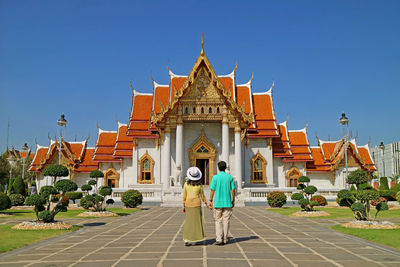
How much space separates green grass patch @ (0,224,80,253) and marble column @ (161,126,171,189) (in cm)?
1533

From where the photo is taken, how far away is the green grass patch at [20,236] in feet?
27.4

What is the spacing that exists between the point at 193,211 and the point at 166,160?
19424mm

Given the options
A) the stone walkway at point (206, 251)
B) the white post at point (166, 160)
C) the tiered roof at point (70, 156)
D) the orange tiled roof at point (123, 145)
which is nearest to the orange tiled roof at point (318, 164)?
the white post at point (166, 160)

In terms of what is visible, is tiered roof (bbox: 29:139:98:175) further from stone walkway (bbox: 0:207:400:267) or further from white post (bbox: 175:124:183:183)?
stone walkway (bbox: 0:207:400:267)

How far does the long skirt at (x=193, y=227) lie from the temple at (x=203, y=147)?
17.0 metres

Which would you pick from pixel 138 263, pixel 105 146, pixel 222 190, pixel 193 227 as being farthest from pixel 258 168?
pixel 138 263

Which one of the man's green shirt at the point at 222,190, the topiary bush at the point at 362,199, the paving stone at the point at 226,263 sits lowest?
A: the paving stone at the point at 226,263

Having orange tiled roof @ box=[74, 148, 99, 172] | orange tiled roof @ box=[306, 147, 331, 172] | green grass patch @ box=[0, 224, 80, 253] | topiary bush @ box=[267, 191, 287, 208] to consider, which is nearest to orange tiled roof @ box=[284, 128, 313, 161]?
orange tiled roof @ box=[306, 147, 331, 172]

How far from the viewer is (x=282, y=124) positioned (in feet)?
113

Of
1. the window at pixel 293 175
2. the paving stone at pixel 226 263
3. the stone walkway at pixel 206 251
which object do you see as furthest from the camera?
the window at pixel 293 175

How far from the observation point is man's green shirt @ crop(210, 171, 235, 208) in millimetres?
8203

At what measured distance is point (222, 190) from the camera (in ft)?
27.2

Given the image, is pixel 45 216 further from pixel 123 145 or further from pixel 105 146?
pixel 105 146

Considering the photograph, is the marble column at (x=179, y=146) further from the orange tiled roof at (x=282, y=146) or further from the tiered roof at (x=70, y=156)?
the tiered roof at (x=70, y=156)
